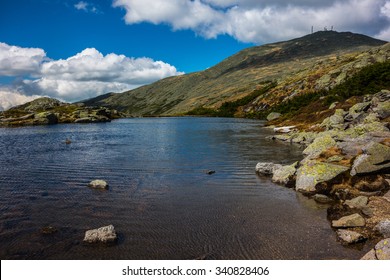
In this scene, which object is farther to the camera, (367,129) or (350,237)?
(367,129)

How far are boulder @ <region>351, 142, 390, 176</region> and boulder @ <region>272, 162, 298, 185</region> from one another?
581 centimetres

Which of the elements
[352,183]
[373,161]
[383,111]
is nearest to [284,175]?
[352,183]

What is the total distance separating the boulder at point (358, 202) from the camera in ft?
72.5

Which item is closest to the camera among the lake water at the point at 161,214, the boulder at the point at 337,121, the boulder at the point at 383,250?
the boulder at the point at 383,250

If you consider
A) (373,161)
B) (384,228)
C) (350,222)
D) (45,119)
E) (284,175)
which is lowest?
(350,222)

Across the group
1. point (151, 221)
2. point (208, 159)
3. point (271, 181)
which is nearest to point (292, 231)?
point (151, 221)

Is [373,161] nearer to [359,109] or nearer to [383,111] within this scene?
[383,111]

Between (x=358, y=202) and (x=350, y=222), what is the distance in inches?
153

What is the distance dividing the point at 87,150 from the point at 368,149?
143 feet

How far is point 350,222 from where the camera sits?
1923 centimetres

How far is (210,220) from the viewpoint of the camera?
20.9 meters

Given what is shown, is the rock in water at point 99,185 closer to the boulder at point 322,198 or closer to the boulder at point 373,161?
the boulder at point 322,198

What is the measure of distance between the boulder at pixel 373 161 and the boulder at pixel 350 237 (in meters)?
10.0

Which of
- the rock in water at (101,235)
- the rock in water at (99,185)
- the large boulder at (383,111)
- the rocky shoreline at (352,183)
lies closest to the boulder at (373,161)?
the rocky shoreline at (352,183)
